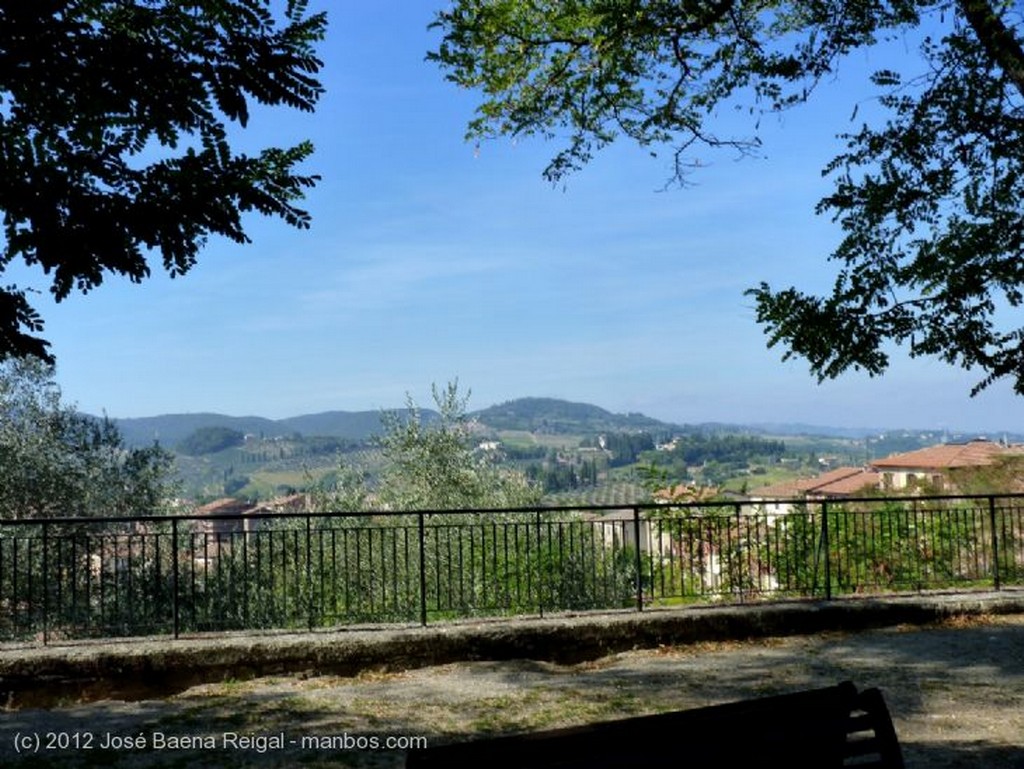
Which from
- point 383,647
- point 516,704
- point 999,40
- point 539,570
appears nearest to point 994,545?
point 539,570

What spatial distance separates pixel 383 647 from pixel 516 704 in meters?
2.04

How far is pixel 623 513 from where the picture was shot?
10414 mm

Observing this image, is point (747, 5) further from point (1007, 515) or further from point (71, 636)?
point (71, 636)

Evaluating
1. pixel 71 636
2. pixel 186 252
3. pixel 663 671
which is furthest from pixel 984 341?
pixel 71 636

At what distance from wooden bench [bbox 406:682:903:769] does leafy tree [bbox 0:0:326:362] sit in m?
1.75

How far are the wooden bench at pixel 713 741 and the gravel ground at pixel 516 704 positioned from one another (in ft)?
8.80

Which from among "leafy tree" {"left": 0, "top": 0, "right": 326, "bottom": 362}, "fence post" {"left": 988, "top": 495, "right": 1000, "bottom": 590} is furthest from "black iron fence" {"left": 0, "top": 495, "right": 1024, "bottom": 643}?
"leafy tree" {"left": 0, "top": 0, "right": 326, "bottom": 362}

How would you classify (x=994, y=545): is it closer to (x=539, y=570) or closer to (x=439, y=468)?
(x=539, y=570)

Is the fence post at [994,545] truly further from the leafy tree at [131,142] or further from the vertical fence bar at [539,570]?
the leafy tree at [131,142]

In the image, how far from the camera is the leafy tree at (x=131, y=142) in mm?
2705

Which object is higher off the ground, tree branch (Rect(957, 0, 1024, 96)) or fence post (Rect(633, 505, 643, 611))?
tree branch (Rect(957, 0, 1024, 96))

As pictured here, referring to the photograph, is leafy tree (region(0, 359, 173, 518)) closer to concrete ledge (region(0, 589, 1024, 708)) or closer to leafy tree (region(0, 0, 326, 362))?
concrete ledge (region(0, 589, 1024, 708))

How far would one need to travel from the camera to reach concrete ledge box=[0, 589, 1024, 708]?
7.84 m

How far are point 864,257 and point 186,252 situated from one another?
8.32 meters
